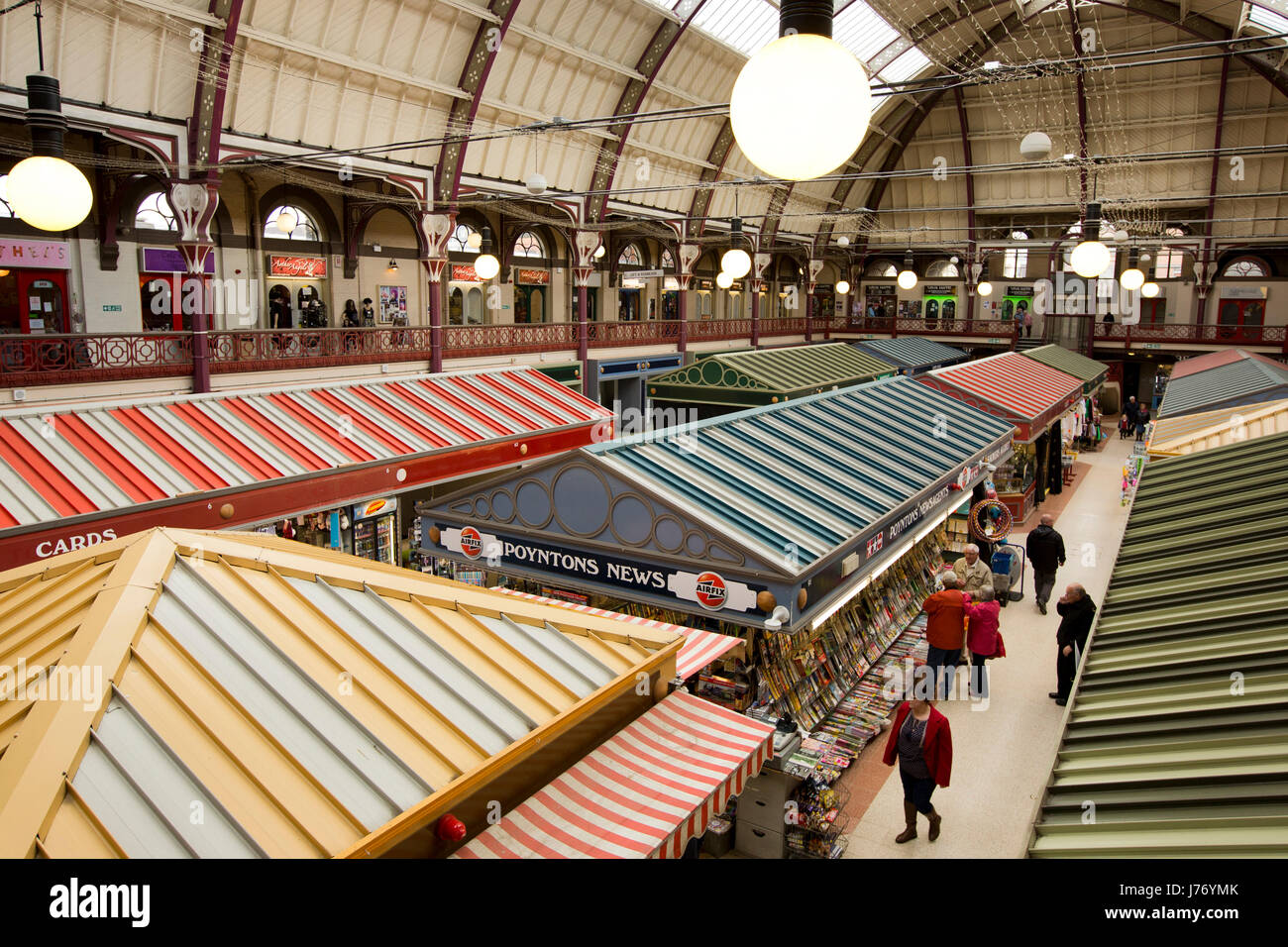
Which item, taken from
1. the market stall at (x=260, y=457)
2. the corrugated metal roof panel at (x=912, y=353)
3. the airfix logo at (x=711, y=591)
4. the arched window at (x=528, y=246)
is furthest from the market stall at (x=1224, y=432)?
the arched window at (x=528, y=246)

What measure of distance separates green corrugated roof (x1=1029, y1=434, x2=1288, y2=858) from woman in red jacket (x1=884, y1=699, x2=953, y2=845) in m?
1.68

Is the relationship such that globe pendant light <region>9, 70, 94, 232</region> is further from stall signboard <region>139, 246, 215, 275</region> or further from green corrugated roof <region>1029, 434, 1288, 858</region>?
stall signboard <region>139, 246, 215, 275</region>

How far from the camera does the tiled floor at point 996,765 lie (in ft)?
24.3

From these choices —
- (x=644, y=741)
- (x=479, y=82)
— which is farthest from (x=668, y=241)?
(x=644, y=741)

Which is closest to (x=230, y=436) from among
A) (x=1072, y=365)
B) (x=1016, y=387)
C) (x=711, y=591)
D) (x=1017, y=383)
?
(x=711, y=591)

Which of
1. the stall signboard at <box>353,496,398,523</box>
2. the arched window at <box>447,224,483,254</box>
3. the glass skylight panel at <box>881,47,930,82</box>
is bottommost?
the stall signboard at <box>353,496,398,523</box>

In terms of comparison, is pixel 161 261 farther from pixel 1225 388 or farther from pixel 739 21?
pixel 1225 388

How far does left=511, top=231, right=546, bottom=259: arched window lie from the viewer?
82.8 feet

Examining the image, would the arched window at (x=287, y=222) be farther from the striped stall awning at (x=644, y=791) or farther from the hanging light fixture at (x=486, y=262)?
the striped stall awning at (x=644, y=791)

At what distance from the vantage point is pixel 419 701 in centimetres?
396

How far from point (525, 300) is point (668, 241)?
6059mm

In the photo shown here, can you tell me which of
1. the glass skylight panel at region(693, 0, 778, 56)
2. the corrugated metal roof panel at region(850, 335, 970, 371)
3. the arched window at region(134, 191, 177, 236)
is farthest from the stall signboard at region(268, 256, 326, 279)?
the corrugated metal roof panel at region(850, 335, 970, 371)

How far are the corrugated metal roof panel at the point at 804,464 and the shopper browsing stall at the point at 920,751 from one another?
157 cm

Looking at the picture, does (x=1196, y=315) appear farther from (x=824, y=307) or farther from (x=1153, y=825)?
(x=1153, y=825)
